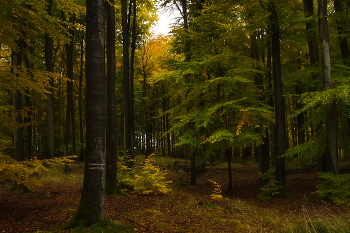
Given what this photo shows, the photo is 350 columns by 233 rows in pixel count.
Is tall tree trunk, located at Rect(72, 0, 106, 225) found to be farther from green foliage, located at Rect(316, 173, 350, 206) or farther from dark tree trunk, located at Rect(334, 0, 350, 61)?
dark tree trunk, located at Rect(334, 0, 350, 61)

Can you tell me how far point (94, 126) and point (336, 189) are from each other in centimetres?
928

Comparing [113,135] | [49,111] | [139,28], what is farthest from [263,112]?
[139,28]

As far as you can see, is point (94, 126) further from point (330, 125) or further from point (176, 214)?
point (330, 125)

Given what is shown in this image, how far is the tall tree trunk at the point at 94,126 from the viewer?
534 centimetres

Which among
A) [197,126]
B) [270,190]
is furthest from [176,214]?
[270,190]

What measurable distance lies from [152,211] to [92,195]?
9.92 ft

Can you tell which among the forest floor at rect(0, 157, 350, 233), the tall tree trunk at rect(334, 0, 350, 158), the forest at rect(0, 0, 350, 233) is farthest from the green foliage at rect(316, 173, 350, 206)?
the tall tree trunk at rect(334, 0, 350, 158)

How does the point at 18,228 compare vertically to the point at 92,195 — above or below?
below

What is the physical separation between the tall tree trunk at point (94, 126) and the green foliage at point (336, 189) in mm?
8500

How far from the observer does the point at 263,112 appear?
39.1 ft

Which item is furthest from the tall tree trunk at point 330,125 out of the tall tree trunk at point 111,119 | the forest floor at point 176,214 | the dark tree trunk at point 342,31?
the tall tree trunk at point 111,119

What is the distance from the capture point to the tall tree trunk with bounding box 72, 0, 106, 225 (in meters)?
5.34

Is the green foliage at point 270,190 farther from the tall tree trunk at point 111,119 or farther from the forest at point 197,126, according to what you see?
the tall tree trunk at point 111,119

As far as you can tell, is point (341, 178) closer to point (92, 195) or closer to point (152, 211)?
point (152, 211)
